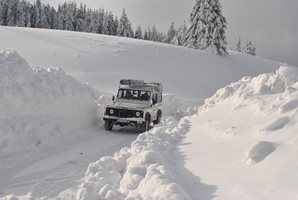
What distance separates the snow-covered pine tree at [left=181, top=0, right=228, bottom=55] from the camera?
46.9 metres

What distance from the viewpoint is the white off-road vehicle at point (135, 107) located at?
17844 millimetres

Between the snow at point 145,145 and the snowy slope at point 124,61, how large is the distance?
39.4ft

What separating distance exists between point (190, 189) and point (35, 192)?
3083 mm

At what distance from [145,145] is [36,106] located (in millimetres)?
6090

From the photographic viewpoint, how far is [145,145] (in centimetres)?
1029

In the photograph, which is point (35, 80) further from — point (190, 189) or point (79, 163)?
point (190, 189)

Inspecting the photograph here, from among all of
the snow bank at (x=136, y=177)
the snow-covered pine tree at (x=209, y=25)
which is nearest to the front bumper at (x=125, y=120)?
the snow bank at (x=136, y=177)

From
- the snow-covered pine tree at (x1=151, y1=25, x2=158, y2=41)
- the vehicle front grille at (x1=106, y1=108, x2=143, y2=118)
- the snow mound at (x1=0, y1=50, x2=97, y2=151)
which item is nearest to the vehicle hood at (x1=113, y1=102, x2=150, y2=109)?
the vehicle front grille at (x1=106, y1=108, x2=143, y2=118)

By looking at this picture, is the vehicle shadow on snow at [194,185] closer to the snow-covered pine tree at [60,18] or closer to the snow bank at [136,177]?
the snow bank at [136,177]

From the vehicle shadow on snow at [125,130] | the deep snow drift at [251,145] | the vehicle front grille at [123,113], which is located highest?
the deep snow drift at [251,145]

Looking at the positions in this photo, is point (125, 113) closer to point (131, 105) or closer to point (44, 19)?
point (131, 105)

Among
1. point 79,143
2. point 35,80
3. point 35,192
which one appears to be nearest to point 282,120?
point 35,192

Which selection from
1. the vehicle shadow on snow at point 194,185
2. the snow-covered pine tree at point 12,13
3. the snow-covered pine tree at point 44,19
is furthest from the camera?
the snow-covered pine tree at point 44,19

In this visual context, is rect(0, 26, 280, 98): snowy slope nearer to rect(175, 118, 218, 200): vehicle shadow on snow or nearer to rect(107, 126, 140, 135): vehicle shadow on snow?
rect(107, 126, 140, 135): vehicle shadow on snow
